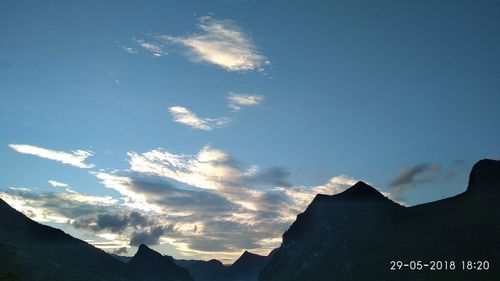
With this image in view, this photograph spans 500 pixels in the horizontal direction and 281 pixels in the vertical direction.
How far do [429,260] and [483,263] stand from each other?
27411 millimetres

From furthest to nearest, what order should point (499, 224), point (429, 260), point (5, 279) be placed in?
Answer: point (429, 260)
point (499, 224)
point (5, 279)

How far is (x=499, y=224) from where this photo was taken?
572ft

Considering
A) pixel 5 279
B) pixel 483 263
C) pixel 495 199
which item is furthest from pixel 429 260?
pixel 5 279

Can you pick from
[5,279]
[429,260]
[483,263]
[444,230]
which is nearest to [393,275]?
[429,260]

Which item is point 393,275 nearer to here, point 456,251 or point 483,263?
→ point 456,251

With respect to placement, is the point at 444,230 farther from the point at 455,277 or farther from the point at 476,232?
the point at 455,277

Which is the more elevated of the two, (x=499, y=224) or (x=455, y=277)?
(x=499, y=224)

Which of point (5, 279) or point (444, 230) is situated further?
point (444, 230)

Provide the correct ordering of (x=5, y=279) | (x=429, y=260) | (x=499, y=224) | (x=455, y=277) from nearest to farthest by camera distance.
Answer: (x=5, y=279) < (x=455, y=277) < (x=499, y=224) < (x=429, y=260)

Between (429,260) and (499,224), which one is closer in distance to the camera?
(499,224)

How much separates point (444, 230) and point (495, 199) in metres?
27.5

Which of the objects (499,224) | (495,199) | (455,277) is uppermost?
(495,199)

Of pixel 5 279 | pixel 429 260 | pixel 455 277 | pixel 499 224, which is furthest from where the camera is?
pixel 429 260

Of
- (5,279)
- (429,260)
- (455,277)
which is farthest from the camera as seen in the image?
(429,260)
